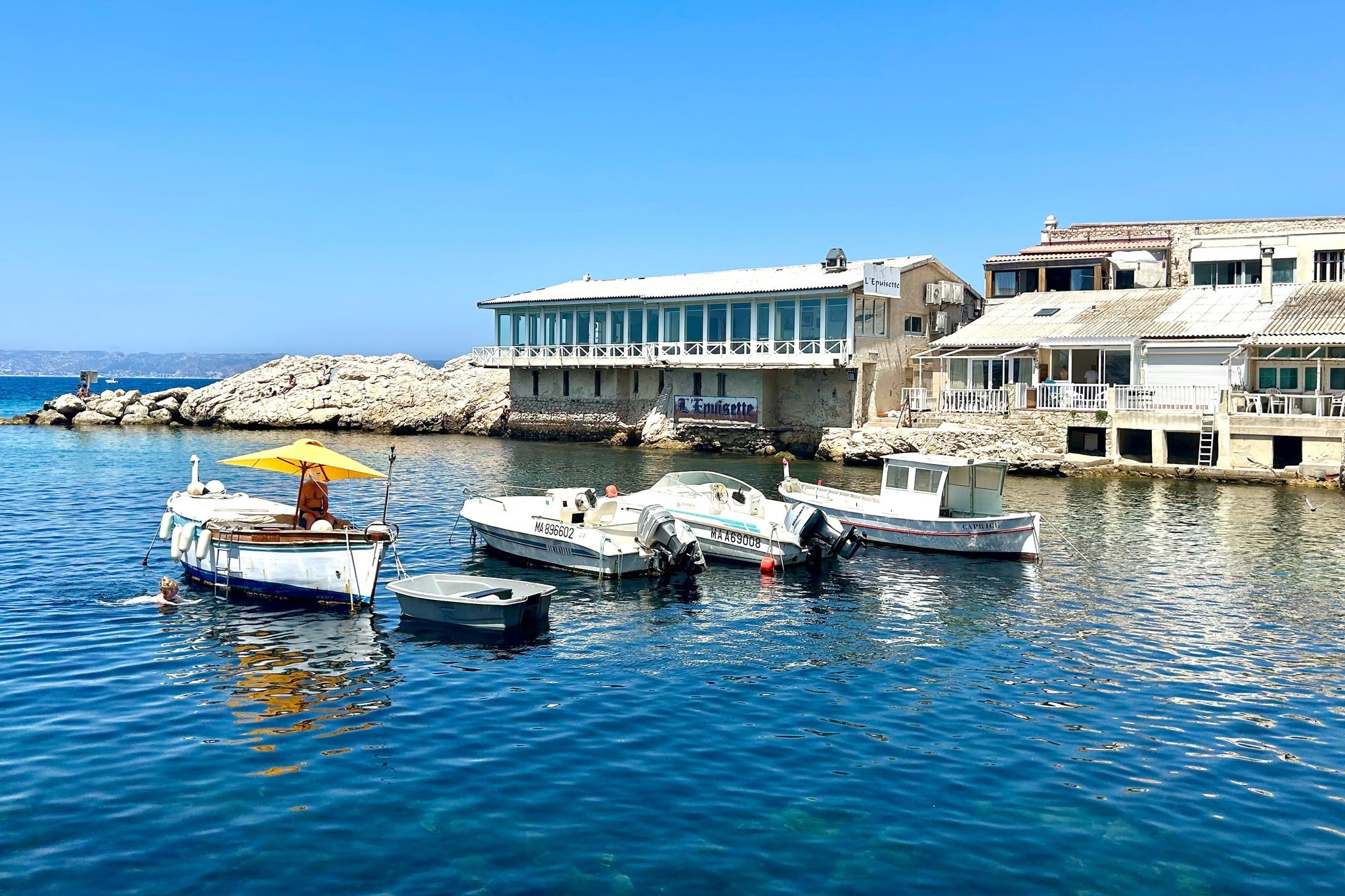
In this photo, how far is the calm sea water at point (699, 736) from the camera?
10578 mm

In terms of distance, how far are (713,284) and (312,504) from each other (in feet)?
125

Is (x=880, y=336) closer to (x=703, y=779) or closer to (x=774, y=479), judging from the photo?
(x=774, y=479)

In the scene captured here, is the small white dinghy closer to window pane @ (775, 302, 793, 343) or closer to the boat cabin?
the boat cabin

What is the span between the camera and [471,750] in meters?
13.4

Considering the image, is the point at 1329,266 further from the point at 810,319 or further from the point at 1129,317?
the point at 810,319

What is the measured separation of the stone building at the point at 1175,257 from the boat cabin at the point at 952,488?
26784 millimetres

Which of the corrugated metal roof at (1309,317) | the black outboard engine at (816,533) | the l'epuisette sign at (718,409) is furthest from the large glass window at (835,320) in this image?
the black outboard engine at (816,533)

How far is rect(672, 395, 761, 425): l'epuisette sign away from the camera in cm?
5466

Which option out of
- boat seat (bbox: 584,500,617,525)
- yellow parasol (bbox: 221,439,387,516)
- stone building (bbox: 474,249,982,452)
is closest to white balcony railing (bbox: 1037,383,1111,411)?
stone building (bbox: 474,249,982,452)

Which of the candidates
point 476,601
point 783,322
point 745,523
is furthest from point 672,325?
point 476,601

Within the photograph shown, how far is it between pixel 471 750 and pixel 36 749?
17.1ft

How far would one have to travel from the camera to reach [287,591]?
20.8m

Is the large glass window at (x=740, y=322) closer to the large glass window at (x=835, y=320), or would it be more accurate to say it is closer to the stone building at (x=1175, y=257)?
the large glass window at (x=835, y=320)

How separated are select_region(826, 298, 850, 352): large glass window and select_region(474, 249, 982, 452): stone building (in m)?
Result: 0.05
